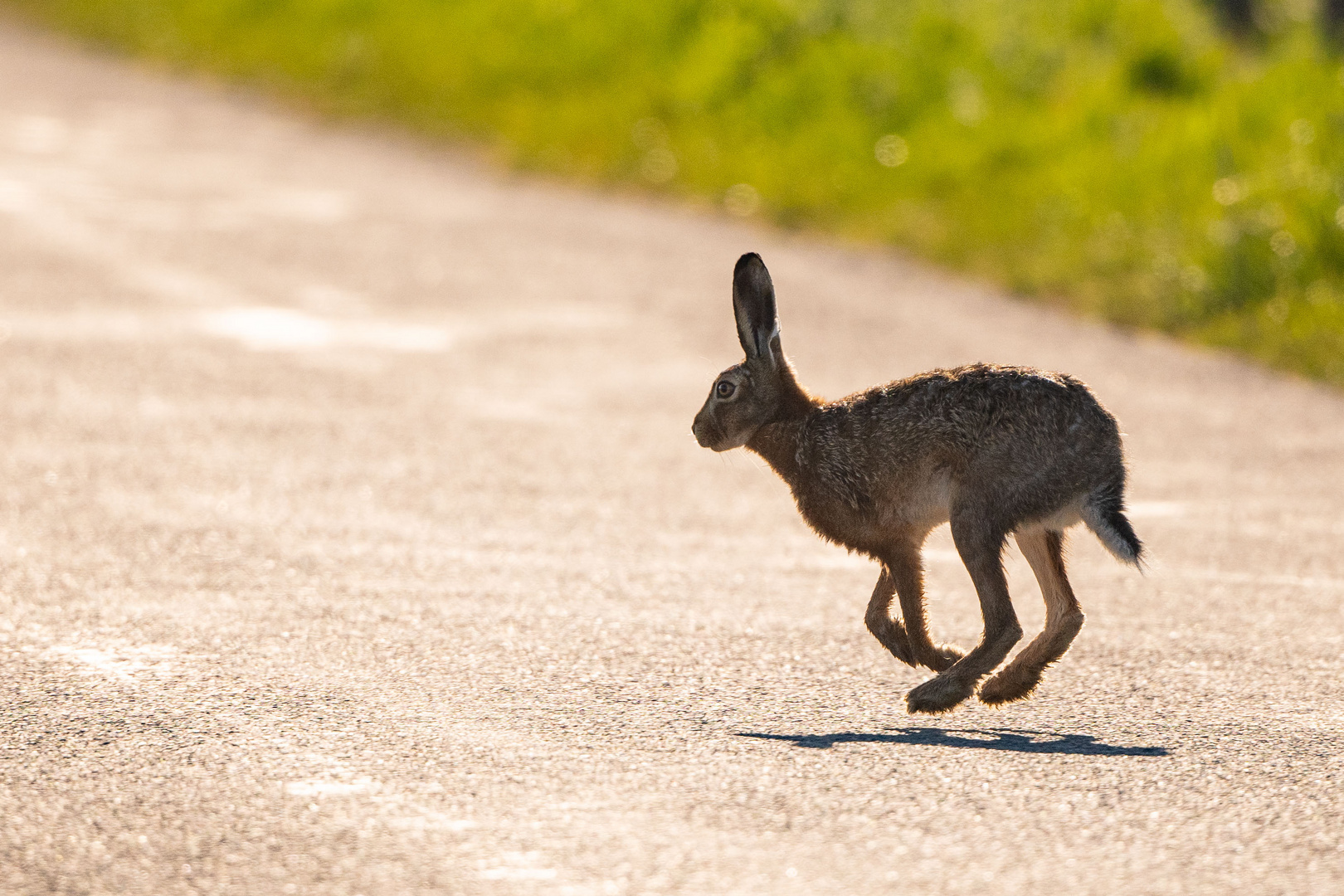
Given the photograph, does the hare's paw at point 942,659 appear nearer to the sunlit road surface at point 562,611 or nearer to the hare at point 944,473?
the hare at point 944,473

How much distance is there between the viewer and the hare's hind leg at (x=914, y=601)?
583cm


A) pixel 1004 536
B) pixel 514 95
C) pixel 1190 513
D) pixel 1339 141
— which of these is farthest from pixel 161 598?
pixel 514 95

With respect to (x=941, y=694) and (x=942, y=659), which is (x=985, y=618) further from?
(x=942, y=659)

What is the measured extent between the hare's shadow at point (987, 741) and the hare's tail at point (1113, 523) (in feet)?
1.58

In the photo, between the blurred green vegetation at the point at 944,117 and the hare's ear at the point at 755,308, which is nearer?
the hare's ear at the point at 755,308

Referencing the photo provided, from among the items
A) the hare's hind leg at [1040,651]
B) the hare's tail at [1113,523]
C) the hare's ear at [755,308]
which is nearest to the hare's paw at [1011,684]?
the hare's hind leg at [1040,651]

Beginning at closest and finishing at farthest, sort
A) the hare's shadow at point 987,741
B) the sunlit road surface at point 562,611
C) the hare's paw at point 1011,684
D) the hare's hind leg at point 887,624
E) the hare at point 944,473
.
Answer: the sunlit road surface at point 562,611 < the hare's shadow at point 987,741 < the hare at point 944,473 < the hare's paw at point 1011,684 < the hare's hind leg at point 887,624

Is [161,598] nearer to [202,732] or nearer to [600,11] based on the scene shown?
[202,732]

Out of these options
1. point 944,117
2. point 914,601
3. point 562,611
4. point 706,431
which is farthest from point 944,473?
point 944,117

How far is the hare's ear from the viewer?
19.5 ft

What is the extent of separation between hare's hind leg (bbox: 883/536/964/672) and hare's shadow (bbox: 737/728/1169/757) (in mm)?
403

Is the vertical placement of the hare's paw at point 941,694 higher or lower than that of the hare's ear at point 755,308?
lower

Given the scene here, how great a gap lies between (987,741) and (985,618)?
1.09ft

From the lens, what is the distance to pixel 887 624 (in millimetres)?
5957
